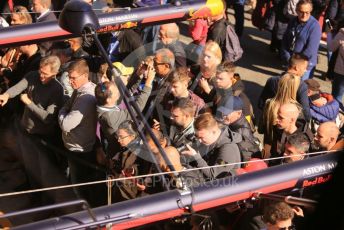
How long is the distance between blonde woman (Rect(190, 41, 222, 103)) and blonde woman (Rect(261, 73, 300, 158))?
58 centimetres

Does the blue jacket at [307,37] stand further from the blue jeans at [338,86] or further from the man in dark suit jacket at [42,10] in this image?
the man in dark suit jacket at [42,10]

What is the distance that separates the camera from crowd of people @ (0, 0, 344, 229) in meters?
4.18

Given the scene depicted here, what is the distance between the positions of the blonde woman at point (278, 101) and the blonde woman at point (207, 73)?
584 mm

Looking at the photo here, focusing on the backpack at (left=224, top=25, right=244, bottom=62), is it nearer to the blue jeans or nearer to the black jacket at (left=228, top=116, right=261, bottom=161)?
the blue jeans

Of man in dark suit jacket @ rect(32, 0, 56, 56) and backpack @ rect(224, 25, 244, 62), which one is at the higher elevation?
man in dark suit jacket @ rect(32, 0, 56, 56)

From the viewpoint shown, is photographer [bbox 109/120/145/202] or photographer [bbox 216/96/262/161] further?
photographer [bbox 216/96/262/161]

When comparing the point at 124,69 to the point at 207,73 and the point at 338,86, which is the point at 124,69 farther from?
the point at 338,86

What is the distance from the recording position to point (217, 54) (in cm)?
551

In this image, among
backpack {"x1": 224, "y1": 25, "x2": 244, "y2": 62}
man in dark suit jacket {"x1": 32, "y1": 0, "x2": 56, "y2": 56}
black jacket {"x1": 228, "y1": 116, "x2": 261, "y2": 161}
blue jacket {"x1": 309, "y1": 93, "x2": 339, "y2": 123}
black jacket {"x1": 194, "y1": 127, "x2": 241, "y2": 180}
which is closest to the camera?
black jacket {"x1": 194, "y1": 127, "x2": 241, "y2": 180}

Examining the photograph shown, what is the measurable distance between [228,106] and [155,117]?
734 millimetres

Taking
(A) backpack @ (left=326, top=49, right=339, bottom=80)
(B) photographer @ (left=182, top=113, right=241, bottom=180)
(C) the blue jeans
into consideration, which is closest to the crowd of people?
(B) photographer @ (left=182, top=113, right=241, bottom=180)

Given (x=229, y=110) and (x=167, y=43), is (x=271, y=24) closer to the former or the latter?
(x=167, y=43)

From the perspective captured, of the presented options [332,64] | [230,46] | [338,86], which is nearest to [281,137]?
Answer: [230,46]

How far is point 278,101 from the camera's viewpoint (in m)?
5.04
